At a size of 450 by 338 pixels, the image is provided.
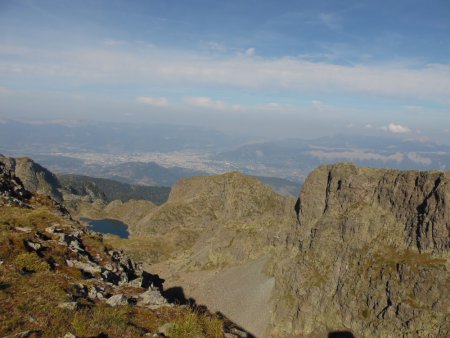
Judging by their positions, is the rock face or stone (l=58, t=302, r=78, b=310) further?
the rock face

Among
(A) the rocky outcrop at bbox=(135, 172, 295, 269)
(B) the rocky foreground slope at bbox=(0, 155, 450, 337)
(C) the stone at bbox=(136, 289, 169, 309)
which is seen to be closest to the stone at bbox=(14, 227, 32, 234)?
(C) the stone at bbox=(136, 289, 169, 309)

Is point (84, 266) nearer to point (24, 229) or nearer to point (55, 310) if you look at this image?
point (24, 229)

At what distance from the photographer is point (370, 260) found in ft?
295

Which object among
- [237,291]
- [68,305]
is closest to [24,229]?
[68,305]

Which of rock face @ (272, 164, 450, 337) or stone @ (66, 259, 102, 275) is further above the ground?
stone @ (66, 259, 102, 275)

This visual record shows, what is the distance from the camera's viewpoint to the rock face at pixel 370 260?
→ 257 feet

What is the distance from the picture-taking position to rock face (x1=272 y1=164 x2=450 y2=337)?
78.4m

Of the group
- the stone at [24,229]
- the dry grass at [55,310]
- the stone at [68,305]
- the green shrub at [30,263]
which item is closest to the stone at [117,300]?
the dry grass at [55,310]

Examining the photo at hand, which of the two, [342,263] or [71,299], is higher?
[71,299]

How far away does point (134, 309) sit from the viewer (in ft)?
82.1

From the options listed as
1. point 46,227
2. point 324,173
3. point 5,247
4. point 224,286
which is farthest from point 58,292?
point 324,173

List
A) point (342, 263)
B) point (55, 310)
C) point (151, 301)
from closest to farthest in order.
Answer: point (55, 310) < point (151, 301) < point (342, 263)

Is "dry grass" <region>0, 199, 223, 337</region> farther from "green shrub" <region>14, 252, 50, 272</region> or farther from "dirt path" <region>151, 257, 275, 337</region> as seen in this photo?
"dirt path" <region>151, 257, 275, 337</region>

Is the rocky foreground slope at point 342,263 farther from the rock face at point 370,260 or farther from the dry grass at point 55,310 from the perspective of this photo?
the dry grass at point 55,310
